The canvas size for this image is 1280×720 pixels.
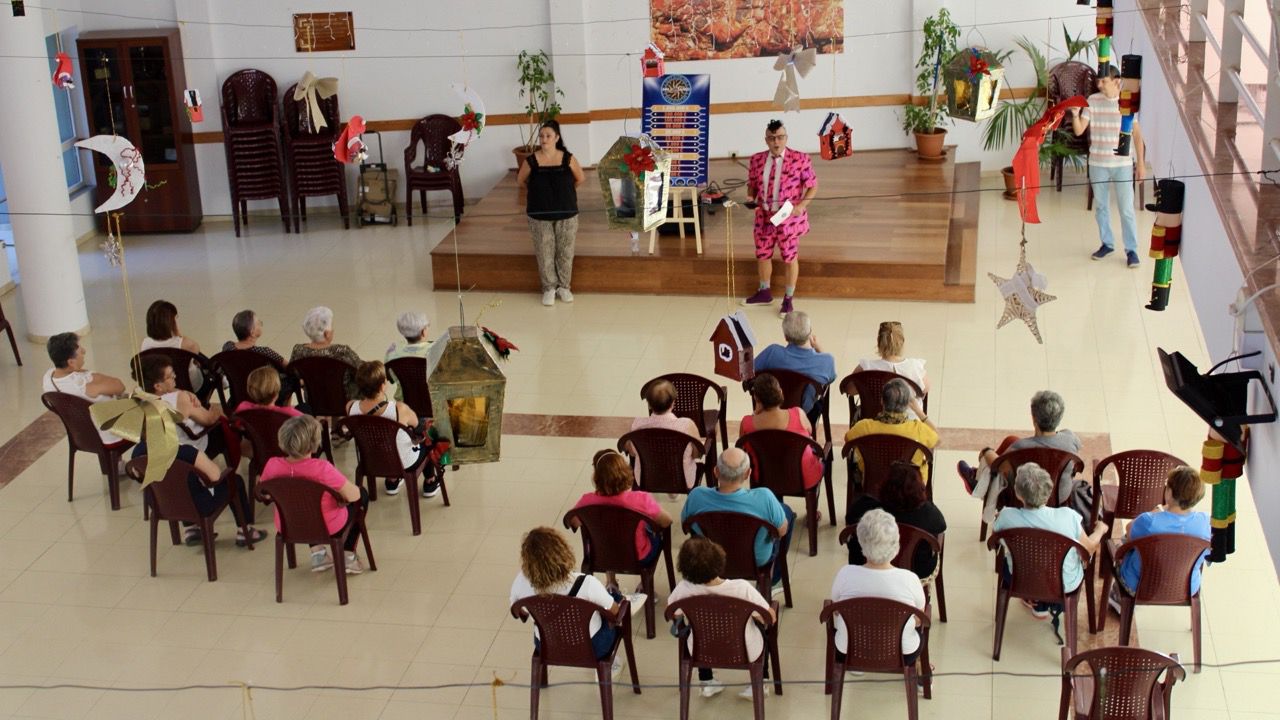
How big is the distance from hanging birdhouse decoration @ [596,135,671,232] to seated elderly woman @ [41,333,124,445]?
3375 mm

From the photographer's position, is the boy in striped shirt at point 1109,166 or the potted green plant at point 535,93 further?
the potted green plant at point 535,93

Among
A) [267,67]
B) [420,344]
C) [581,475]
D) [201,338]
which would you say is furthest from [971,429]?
[267,67]

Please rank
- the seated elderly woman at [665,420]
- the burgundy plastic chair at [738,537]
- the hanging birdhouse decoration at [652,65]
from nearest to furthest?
the burgundy plastic chair at [738,537]
the seated elderly woman at [665,420]
the hanging birdhouse decoration at [652,65]

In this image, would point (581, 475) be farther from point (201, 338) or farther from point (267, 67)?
point (267, 67)

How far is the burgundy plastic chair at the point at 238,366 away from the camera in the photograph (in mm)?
8711

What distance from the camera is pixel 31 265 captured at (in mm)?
10977

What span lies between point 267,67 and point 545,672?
9.83 meters

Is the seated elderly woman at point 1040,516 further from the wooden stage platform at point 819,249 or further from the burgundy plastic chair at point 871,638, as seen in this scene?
the wooden stage platform at point 819,249

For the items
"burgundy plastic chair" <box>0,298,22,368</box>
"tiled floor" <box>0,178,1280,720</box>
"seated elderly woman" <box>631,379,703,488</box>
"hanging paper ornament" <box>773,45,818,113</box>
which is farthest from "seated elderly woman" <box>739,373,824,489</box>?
"burgundy plastic chair" <box>0,298,22,368</box>

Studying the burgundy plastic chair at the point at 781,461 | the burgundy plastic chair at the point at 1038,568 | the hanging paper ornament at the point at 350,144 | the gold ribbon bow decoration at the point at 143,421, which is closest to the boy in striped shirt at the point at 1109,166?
the burgundy plastic chair at the point at 781,461

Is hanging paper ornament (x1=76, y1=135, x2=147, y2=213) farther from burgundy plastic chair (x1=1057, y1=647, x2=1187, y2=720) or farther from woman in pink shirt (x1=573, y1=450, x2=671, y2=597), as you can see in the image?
burgundy plastic chair (x1=1057, y1=647, x2=1187, y2=720)

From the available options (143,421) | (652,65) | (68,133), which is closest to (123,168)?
(143,421)

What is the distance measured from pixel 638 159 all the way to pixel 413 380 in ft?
7.03

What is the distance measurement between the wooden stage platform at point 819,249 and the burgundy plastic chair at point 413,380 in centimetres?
374
